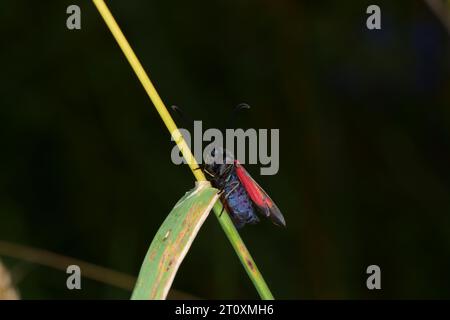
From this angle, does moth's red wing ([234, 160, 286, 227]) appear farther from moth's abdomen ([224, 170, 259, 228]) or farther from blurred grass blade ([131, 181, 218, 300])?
blurred grass blade ([131, 181, 218, 300])

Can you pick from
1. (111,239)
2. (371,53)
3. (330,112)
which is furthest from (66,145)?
(371,53)

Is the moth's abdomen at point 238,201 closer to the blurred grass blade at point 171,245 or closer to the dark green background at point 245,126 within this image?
the blurred grass blade at point 171,245

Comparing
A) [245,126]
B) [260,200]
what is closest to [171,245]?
[260,200]

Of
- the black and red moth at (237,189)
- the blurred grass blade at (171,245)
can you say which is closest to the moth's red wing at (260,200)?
the black and red moth at (237,189)

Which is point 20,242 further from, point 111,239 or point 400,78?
point 400,78

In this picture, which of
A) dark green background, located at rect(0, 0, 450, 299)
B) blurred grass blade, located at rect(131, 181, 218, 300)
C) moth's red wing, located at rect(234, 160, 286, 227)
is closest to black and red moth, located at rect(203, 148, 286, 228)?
moth's red wing, located at rect(234, 160, 286, 227)

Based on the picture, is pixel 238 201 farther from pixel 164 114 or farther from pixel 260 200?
pixel 164 114
